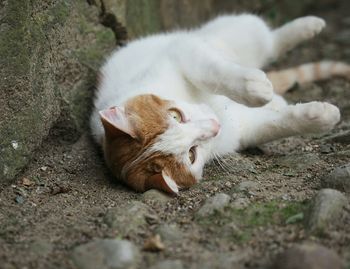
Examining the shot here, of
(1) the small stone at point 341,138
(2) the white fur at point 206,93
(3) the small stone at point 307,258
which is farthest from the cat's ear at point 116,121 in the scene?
(1) the small stone at point 341,138

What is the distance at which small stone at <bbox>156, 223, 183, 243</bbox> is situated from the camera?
2.26 meters

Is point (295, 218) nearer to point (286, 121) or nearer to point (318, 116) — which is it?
point (318, 116)

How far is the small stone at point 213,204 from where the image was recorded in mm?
2445

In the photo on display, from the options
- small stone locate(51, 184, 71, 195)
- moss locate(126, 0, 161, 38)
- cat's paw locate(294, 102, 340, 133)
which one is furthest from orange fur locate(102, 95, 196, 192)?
moss locate(126, 0, 161, 38)

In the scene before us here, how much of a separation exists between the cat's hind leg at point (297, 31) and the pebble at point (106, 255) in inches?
98.4

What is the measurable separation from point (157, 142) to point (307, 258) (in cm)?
119

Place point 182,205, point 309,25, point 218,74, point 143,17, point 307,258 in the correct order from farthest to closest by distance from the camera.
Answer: point 143,17 → point 309,25 → point 218,74 → point 182,205 → point 307,258

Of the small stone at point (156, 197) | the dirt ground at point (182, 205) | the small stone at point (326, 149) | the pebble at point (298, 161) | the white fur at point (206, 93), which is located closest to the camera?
the dirt ground at point (182, 205)

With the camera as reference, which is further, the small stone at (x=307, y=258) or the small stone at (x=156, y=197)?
the small stone at (x=156, y=197)

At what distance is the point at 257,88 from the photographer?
9.35 feet

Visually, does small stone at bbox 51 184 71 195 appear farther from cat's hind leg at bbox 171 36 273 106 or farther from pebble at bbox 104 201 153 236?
cat's hind leg at bbox 171 36 273 106

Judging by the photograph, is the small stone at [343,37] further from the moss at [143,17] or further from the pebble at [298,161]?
the pebble at [298,161]

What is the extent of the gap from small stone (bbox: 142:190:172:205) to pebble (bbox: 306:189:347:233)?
721 millimetres

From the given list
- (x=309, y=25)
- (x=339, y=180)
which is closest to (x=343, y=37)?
(x=309, y=25)
